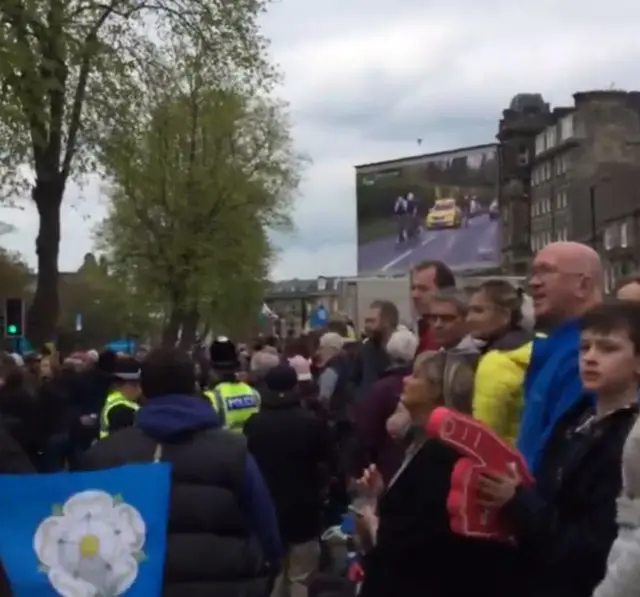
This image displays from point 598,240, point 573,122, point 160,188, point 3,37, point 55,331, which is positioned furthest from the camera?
point 573,122

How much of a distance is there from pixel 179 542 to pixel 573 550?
6.10 ft

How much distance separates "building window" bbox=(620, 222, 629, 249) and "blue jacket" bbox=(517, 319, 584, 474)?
84639mm

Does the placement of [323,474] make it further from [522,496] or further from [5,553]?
[522,496]

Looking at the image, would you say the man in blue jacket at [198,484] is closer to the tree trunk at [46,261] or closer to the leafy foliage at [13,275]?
the tree trunk at [46,261]

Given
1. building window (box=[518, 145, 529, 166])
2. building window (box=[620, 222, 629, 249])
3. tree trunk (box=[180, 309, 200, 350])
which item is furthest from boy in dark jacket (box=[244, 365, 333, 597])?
building window (box=[518, 145, 529, 166])

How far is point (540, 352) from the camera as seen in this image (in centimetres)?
670

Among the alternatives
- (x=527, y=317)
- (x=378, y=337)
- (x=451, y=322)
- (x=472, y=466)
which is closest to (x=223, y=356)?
(x=378, y=337)

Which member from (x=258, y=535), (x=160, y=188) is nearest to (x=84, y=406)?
(x=258, y=535)

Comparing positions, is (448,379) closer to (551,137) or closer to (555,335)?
(555,335)

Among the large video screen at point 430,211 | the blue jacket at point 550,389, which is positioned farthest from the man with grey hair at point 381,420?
the large video screen at point 430,211

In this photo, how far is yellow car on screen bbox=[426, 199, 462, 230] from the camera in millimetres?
72356

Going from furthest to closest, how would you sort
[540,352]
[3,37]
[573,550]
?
[3,37] < [540,352] < [573,550]

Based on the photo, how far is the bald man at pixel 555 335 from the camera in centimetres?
638

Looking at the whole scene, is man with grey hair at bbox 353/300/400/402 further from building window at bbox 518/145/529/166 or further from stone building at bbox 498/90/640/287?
building window at bbox 518/145/529/166
